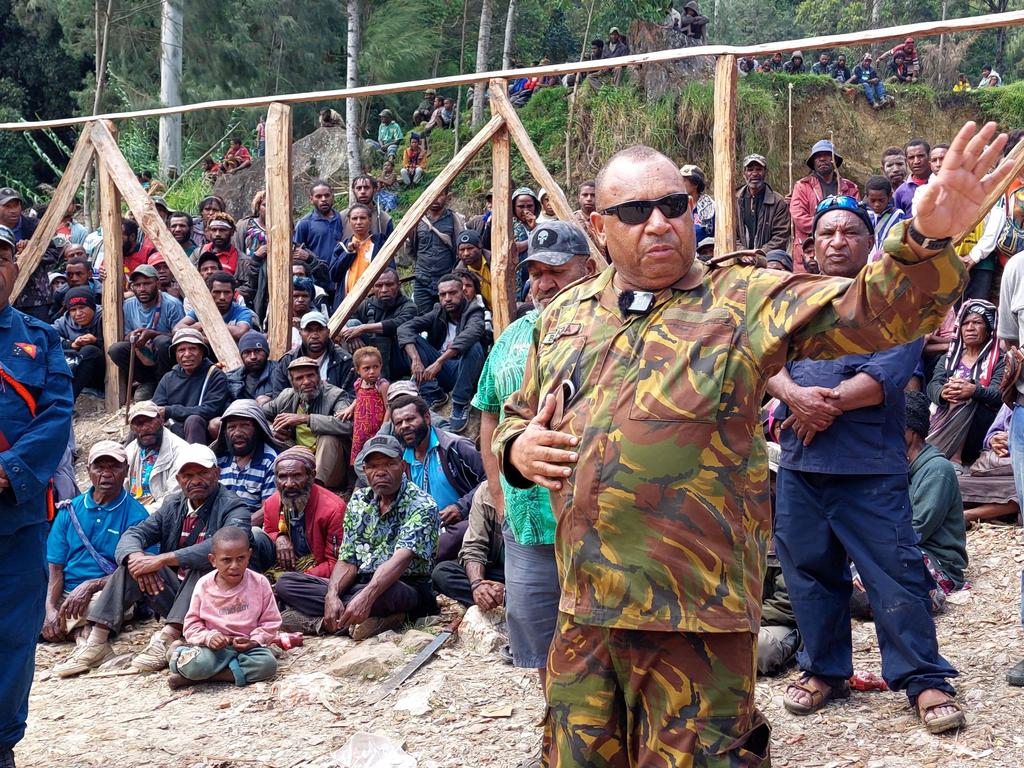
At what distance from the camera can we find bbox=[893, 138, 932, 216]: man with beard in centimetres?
897

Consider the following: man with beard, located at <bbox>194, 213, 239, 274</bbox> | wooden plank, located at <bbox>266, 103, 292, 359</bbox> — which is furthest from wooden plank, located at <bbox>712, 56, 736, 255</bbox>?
man with beard, located at <bbox>194, 213, 239, 274</bbox>

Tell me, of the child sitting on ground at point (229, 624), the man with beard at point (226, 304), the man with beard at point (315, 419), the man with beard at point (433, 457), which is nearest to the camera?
the child sitting on ground at point (229, 624)

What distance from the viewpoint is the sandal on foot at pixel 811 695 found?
176 inches

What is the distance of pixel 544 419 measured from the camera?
108 inches

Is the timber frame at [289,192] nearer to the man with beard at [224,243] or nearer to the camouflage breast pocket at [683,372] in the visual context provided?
the man with beard at [224,243]

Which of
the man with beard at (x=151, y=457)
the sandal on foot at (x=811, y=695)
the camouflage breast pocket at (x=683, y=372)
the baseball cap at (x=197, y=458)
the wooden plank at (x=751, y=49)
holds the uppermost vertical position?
the wooden plank at (x=751, y=49)

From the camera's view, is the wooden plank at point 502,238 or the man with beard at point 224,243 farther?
the man with beard at point 224,243

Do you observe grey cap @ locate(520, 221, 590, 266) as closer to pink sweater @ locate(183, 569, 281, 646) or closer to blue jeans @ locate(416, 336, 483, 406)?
pink sweater @ locate(183, 569, 281, 646)

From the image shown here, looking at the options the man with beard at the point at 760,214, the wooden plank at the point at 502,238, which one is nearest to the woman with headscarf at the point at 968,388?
the man with beard at the point at 760,214

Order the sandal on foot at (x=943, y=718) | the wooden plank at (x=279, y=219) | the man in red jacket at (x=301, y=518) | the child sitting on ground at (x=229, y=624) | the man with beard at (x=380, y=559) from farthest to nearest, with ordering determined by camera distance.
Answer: the wooden plank at (x=279, y=219) < the man in red jacket at (x=301, y=518) < the man with beard at (x=380, y=559) < the child sitting on ground at (x=229, y=624) < the sandal on foot at (x=943, y=718)

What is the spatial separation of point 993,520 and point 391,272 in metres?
5.18

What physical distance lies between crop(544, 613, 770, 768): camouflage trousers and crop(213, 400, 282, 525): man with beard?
16.5 feet

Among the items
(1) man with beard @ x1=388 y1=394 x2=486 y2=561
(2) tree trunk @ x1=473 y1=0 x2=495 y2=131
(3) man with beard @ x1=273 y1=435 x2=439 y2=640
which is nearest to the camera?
(3) man with beard @ x1=273 y1=435 x2=439 y2=640

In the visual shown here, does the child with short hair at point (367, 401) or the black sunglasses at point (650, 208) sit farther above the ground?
the black sunglasses at point (650, 208)
